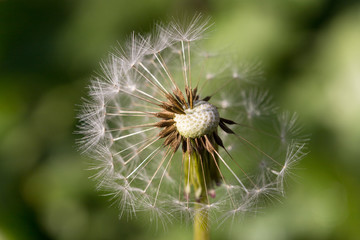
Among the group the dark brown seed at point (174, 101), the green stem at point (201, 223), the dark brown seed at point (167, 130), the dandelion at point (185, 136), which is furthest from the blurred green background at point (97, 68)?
the dark brown seed at point (174, 101)

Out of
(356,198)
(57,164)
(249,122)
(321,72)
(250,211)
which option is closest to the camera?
(250,211)

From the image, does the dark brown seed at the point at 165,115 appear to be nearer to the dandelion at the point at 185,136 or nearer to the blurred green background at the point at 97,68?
the dandelion at the point at 185,136

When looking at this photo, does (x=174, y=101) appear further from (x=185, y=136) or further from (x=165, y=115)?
(x=185, y=136)

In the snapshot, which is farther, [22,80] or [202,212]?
[22,80]

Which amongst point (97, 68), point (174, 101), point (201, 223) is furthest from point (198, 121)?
point (97, 68)

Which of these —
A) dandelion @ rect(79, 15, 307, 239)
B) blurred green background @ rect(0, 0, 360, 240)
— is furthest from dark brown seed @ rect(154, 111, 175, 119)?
blurred green background @ rect(0, 0, 360, 240)

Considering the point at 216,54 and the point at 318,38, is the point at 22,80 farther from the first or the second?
the point at 318,38

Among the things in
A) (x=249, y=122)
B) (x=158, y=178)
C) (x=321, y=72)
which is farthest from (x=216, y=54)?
(x=321, y=72)
